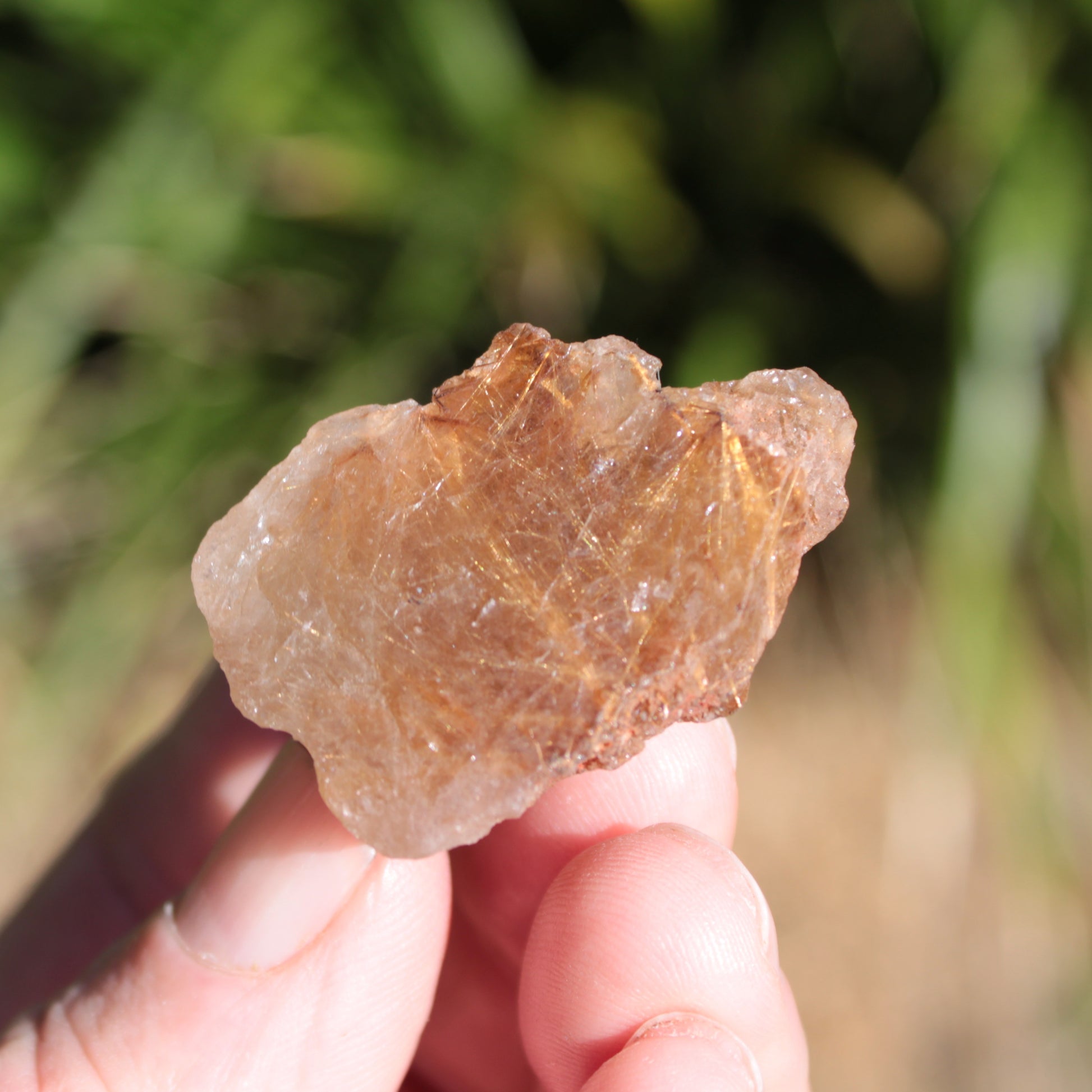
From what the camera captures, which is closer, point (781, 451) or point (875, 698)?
point (781, 451)

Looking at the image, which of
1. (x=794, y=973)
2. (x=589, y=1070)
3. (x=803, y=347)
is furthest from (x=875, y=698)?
(x=589, y=1070)

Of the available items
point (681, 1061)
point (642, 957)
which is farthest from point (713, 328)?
point (681, 1061)

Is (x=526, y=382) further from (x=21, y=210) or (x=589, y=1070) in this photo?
(x=21, y=210)

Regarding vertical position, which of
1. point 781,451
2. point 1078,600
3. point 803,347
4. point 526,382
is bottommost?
point 1078,600

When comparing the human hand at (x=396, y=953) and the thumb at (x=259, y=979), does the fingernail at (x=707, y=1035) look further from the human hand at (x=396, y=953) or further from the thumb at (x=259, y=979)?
the thumb at (x=259, y=979)

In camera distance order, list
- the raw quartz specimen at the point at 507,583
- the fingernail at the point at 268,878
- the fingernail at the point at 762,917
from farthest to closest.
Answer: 1. the fingernail at the point at 762,917
2. the fingernail at the point at 268,878
3. the raw quartz specimen at the point at 507,583

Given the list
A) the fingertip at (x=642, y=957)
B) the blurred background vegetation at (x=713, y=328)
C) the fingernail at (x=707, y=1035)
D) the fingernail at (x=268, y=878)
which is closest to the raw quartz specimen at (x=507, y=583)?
the fingernail at (x=268, y=878)

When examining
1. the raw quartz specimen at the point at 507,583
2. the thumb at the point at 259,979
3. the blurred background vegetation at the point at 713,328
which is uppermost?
the raw quartz specimen at the point at 507,583
